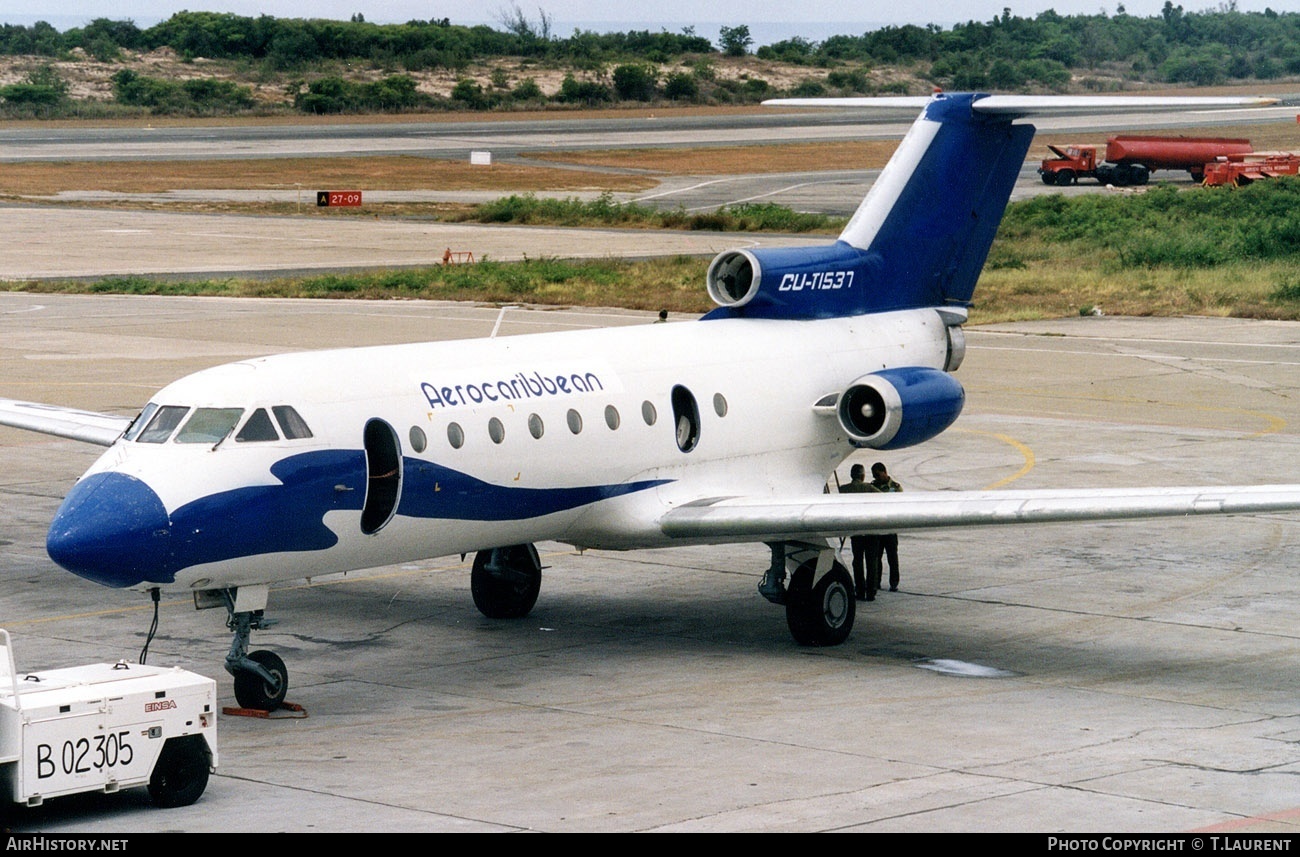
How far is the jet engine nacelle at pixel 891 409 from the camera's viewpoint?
23.6 m

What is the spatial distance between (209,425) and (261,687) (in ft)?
8.95

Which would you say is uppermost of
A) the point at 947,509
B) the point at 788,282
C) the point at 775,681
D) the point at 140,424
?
the point at 788,282

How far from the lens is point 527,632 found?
2241cm

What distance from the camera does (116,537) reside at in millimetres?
17297

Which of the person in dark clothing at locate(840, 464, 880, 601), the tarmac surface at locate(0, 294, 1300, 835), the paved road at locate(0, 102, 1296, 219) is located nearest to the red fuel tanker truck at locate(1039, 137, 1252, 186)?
the paved road at locate(0, 102, 1296, 219)

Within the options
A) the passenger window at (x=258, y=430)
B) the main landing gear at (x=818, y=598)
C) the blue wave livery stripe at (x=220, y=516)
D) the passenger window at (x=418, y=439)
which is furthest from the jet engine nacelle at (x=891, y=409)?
the passenger window at (x=258, y=430)

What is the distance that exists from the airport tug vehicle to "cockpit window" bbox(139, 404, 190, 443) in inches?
129

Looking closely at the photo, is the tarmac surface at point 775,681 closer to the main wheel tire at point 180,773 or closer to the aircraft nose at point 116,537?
the main wheel tire at point 180,773

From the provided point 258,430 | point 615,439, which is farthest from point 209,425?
point 615,439

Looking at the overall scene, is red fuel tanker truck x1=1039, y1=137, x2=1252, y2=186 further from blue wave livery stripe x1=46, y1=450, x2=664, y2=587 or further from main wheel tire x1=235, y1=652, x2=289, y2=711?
main wheel tire x1=235, y1=652, x2=289, y2=711

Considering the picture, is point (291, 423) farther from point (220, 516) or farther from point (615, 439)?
point (615, 439)

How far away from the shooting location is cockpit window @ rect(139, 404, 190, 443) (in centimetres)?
1847

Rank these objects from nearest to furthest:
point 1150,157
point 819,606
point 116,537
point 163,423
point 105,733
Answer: point 105,733, point 116,537, point 163,423, point 819,606, point 1150,157

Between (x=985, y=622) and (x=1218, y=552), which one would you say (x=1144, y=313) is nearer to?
(x=1218, y=552)
